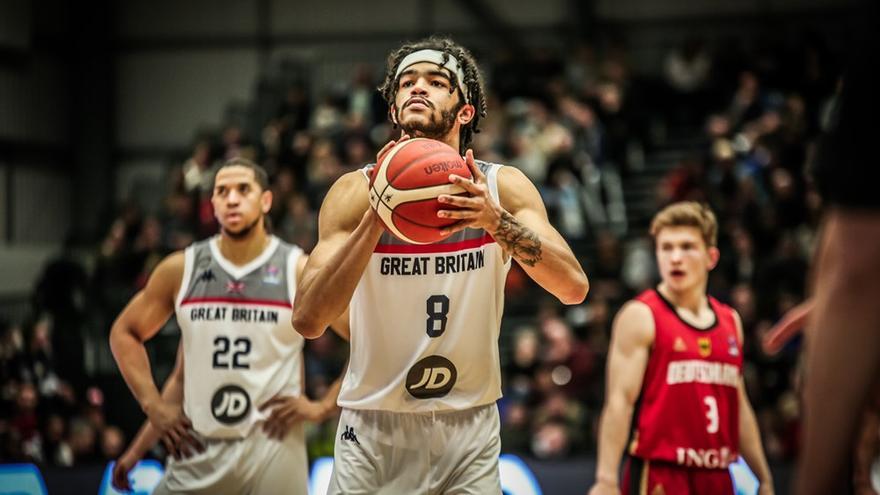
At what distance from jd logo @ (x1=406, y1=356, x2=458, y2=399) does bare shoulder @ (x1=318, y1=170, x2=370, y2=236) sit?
588 millimetres

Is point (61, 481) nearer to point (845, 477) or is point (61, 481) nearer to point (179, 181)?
point (845, 477)

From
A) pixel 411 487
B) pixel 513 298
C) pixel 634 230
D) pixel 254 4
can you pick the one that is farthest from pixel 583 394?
pixel 254 4

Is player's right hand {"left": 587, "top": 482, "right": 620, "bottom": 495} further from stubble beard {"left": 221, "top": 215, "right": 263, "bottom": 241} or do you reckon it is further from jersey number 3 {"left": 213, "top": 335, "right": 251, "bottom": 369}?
stubble beard {"left": 221, "top": 215, "right": 263, "bottom": 241}

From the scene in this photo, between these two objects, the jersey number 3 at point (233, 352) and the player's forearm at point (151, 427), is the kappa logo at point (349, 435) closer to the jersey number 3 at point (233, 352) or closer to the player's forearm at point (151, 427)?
the jersey number 3 at point (233, 352)

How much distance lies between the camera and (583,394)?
10867 mm

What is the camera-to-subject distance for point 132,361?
5863 mm

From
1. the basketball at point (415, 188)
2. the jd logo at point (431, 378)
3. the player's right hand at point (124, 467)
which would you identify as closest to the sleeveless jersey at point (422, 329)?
the jd logo at point (431, 378)

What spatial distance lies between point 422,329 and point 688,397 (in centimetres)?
192

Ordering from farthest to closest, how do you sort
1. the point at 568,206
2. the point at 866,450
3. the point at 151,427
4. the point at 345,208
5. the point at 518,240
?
the point at 568,206 → the point at 151,427 → the point at 866,450 → the point at 345,208 → the point at 518,240

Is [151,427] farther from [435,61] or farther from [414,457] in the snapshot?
[435,61]

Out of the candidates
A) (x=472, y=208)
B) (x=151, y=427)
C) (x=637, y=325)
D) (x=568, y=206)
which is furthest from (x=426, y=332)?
(x=568, y=206)

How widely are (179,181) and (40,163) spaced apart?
18.7ft

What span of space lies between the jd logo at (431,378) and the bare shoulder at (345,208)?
0.59 metres

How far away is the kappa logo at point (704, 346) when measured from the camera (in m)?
5.57
